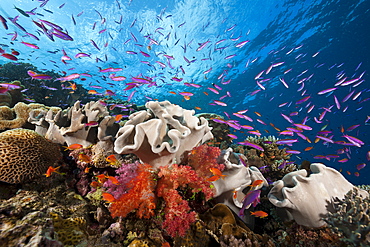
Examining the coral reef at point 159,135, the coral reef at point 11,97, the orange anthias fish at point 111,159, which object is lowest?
the orange anthias fish at point 111,159

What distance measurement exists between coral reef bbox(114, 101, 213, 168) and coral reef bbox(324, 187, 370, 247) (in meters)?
2.39

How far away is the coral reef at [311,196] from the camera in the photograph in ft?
7.89

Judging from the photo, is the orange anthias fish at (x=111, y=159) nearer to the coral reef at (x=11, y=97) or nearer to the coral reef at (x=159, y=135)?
the coral reef at (x=159, y=135)

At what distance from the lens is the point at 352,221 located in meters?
2.08

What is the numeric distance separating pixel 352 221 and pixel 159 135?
305 cm

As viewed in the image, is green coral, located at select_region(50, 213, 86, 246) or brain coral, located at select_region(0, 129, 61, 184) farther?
brain coral, located at select_region(0, 129, 61, 184)

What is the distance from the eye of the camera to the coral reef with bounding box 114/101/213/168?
2.37 metres

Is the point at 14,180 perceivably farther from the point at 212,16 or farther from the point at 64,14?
the point at 64,14

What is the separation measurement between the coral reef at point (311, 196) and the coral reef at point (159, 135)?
1.76m

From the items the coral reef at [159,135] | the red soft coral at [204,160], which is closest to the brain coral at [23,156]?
the coral reef at [159,135]

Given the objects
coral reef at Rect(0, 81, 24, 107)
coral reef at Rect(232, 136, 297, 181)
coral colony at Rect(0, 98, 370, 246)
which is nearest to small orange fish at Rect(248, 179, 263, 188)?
coral colony at Rect(0, 98, 370, 246)

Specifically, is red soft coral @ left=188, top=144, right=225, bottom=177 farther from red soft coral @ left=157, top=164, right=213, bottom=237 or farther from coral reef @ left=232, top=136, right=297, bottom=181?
coral reef @ left=232, top=136, right=297, bottom=181

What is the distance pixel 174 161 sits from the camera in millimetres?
2840

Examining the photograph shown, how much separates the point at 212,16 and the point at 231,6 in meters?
3.01
